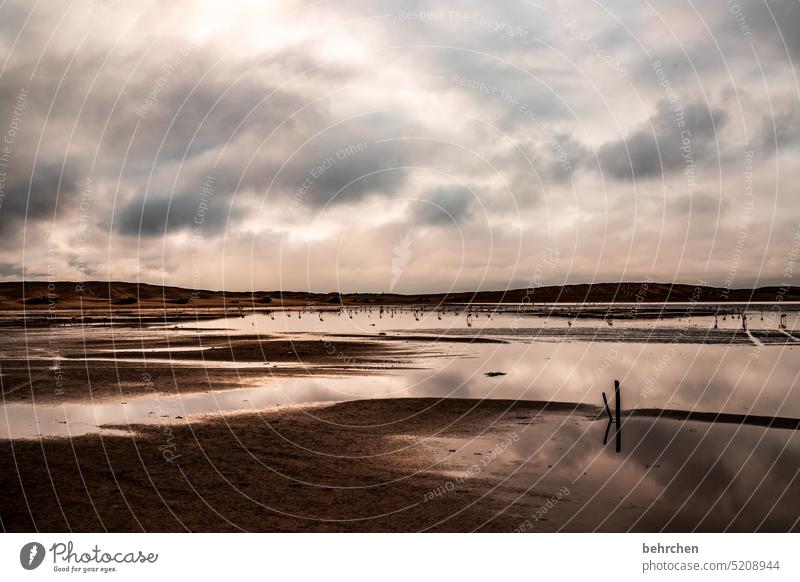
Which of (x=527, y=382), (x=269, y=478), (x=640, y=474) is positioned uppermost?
(x=527, y=382)

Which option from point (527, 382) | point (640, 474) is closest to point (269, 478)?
point (640, 474)

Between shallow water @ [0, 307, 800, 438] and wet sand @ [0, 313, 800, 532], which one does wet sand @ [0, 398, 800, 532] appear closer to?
wet sand @ [0, 313, 800, 532]

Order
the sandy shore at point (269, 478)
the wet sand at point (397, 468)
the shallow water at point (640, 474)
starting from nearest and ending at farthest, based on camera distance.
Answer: the sandy shore at point (269, 478)
the wet sand at point (397, 468)
the shallow water at point (640, 474)

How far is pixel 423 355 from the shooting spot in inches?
1761

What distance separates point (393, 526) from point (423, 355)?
3183cm

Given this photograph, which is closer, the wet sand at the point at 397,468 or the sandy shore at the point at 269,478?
the sandy shore at the point at 269,478

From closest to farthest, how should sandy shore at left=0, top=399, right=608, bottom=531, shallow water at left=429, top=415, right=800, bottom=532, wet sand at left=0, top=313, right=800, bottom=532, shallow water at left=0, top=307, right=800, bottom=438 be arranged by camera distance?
sandy shore at left=0, top=399, right=608, bottom=531, wet sand at left=0, top=313, right=800, bottom=532, shallow water at left=429, top=415, right=800, bottom=532, shallow water at left=0, top=307, right=800, bottom=438

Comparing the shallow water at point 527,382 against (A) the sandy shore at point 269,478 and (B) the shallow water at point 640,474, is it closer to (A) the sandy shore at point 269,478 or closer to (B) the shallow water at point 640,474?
(A) the sandy shore at point 269,478

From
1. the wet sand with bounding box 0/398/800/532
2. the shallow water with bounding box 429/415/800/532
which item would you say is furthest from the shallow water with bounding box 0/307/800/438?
the shallow water with bounding box 429/415/800/532

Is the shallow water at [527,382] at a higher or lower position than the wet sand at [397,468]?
higher

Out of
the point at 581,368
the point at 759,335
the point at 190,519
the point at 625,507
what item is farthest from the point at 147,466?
the point at 759,335

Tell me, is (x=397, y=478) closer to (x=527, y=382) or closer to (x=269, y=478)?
(x=269, y=478)

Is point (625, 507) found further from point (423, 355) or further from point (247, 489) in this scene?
point (423, 355)

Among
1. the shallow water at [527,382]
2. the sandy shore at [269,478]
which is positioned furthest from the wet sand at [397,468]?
the shallow water at [527,382]
